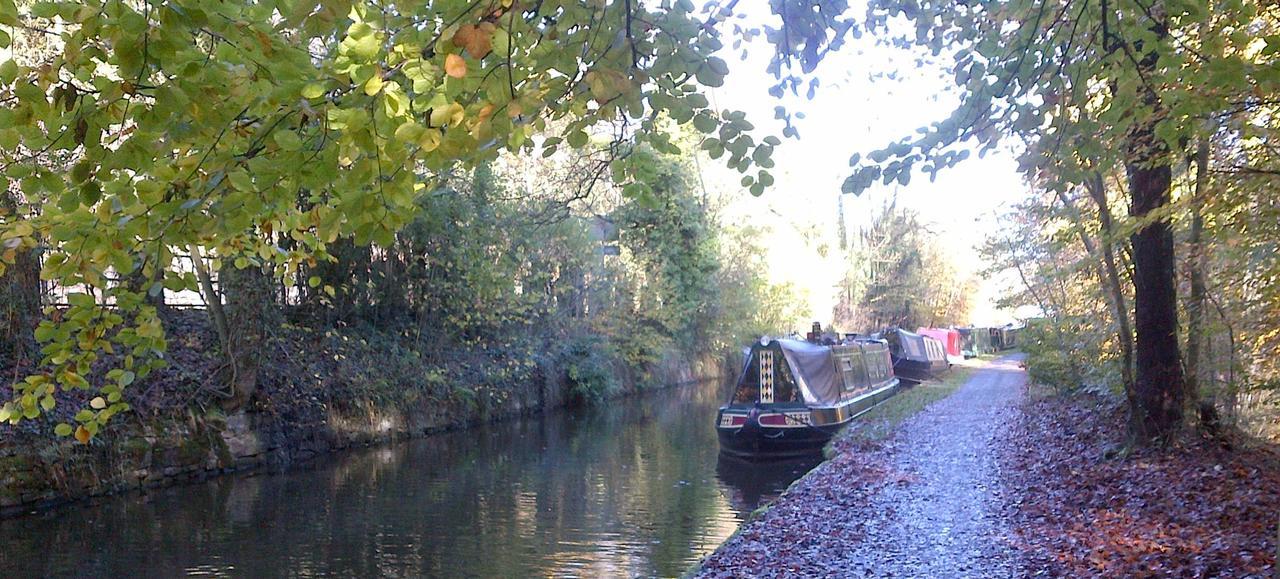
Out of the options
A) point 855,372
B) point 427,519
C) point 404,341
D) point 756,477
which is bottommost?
point 756,477

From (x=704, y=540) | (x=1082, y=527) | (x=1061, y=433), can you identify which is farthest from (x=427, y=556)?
(x=1061, y=433)

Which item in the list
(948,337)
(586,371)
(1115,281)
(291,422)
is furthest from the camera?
(948,337)

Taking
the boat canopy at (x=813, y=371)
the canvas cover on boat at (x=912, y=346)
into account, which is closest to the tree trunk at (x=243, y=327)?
the boat canopy at (x=813, y=371)

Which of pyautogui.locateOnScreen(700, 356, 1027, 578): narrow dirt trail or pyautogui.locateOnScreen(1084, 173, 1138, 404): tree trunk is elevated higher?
pyautogui.locateOnScreen(1084, 173, 1138, 404): tree trunk

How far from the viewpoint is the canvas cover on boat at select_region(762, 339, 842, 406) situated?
61.1 feet

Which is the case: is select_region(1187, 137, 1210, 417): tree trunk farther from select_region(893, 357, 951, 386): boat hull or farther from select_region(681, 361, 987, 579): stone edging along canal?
select_region(893, 357, 951, 386): boat hull

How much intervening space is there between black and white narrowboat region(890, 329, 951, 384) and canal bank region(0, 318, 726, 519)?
40.9 ft

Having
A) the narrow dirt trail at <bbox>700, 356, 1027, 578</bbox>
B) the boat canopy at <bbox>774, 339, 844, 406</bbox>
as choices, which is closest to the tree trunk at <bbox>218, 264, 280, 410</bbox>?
the narrow dirt trail at <bbox>700, 356, 1027, 578</bbox>

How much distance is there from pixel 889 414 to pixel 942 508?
1085 cm

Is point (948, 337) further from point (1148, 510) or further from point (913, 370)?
→ point (1148, 510)

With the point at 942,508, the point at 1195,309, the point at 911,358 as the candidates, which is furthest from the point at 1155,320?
the point at 911,358

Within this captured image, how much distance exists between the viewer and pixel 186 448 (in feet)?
47.2

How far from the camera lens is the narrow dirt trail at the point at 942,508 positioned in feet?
23.4

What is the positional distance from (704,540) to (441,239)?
11.5 metres
